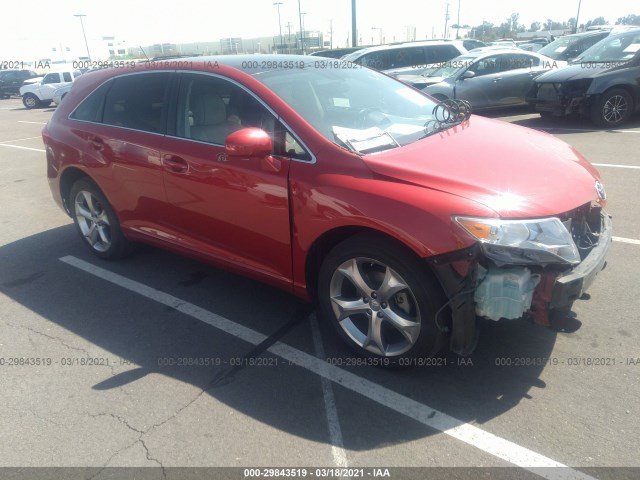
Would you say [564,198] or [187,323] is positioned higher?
[564,198]

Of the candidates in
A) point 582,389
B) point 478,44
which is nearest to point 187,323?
point 582,389

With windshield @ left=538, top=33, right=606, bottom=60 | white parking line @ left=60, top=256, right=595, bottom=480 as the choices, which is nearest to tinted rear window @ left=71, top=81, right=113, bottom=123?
white parking line @ left=60, top=256, right=595, bottom=480

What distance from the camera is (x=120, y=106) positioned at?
4418mm

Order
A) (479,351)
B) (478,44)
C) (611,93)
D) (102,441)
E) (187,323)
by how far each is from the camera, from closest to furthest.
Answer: (102,441) → (479,351) → (187,323) → (611,93) → (478,44)

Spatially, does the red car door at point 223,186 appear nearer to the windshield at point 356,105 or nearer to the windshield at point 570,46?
the windshield at point 356,105

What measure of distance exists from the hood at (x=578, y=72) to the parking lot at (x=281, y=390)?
20.5 feet

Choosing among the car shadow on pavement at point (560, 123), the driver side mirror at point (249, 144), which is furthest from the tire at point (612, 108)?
the driver side mirror at point (249, 144)

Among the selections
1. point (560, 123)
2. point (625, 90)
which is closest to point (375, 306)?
point (625, 90)

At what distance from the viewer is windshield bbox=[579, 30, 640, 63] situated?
9607mm

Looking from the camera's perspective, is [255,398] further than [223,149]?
No

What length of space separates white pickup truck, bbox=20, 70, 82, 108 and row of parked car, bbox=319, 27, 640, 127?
55.4ft

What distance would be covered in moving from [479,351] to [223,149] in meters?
2.11

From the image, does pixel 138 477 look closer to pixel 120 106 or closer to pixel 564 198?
pixel 564 198

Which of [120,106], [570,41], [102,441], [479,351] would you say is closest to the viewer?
[102,441]
